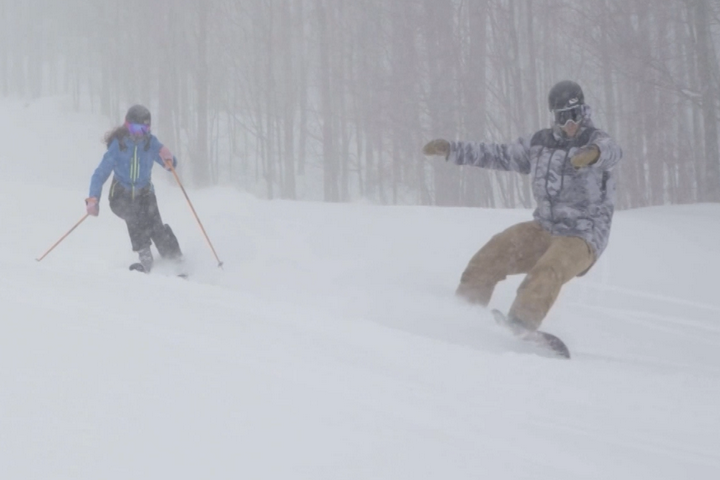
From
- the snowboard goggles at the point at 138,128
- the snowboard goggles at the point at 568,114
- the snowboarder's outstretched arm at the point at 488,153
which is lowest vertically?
the snowboarder's outstretched arm at the point at 488,153

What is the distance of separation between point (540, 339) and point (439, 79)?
603 inches

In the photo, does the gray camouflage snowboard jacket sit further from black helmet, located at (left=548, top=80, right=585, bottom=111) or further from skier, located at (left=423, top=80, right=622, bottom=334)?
black helmet, located at (left=548, top=80, right=585, bottom=111)

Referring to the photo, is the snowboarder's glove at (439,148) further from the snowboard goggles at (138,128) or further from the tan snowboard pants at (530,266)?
the snowboard goggles at (138,128)

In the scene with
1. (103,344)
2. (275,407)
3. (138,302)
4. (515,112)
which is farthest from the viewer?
(515,112)

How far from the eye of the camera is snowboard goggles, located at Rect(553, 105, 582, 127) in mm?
4941

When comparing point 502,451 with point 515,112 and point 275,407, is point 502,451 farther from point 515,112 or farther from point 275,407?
point 515,112

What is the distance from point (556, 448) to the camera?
2709mm

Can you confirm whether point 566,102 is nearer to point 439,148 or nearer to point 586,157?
point 586,157

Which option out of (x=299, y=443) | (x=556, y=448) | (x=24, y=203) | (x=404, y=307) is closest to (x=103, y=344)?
(x=299, y=443)

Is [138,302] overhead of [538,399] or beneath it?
overhead

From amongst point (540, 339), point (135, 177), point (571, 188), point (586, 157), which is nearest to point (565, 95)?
point (586, 157)

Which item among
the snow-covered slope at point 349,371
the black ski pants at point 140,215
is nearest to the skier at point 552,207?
the snow-covered slope at point 349,371

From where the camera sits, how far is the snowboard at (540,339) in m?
4.61

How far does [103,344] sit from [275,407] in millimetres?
1172
